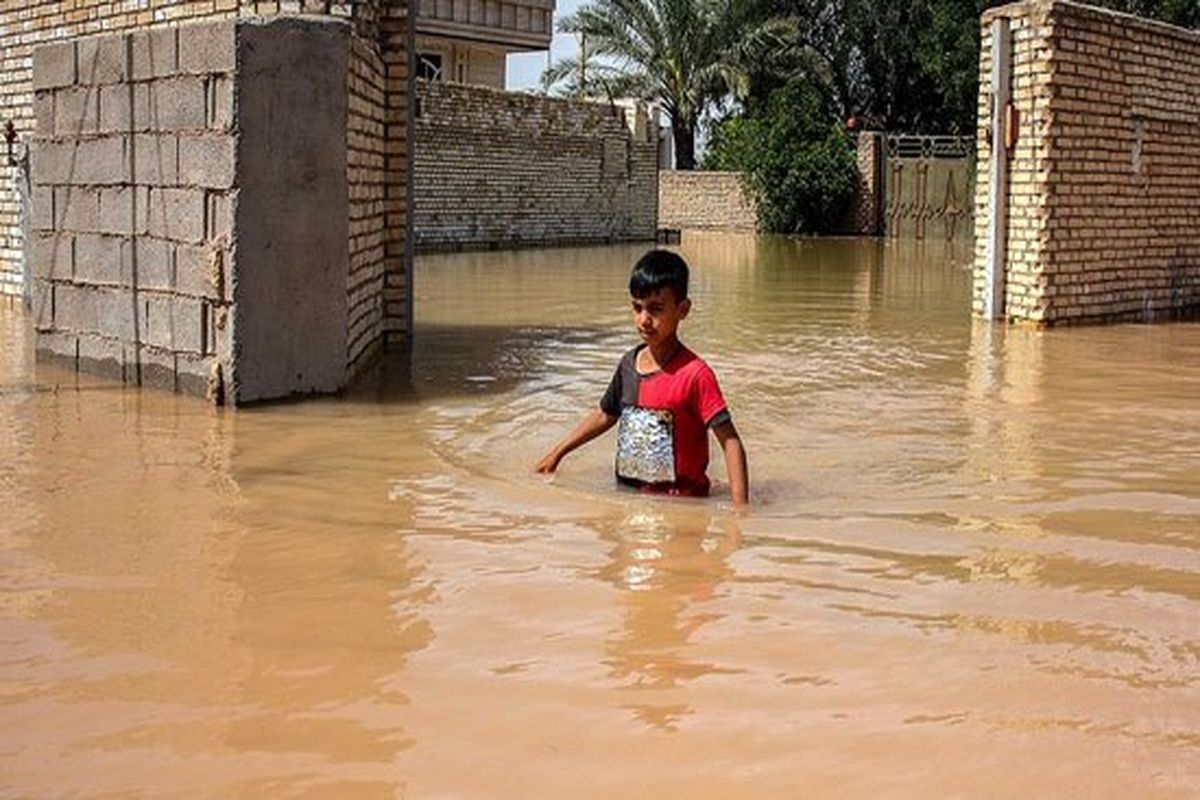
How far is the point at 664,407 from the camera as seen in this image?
18.2 feet

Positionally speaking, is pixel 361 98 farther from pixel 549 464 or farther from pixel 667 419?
pixel 667 419

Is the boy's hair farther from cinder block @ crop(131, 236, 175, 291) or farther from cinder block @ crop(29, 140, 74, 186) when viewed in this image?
cinder block @ crop(29, 140, 74, 186)

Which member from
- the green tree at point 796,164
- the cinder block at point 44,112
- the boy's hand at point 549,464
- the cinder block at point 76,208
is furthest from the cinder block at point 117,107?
the green tree at point 796,164

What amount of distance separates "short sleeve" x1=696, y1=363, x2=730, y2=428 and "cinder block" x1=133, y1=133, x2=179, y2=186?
3.88 metres

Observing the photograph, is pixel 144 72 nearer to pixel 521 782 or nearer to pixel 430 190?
pixel 521 782

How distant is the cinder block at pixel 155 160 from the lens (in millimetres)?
8188

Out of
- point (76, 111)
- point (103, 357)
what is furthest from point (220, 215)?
point (76, 111)

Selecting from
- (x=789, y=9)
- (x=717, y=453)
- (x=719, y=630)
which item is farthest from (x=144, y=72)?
(x=789, y=9)

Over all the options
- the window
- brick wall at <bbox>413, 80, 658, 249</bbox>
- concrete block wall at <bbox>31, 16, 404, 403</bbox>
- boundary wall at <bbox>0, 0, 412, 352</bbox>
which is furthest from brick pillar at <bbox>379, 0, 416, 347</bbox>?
the window

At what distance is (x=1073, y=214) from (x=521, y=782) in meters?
11.1

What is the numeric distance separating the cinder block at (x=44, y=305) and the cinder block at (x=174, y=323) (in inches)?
50.1

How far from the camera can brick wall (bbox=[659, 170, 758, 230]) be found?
39781 mm

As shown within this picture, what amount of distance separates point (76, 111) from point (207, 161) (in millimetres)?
1620

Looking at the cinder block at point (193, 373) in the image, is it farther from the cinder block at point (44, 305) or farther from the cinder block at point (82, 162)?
the cinder block at point (44, 305)
